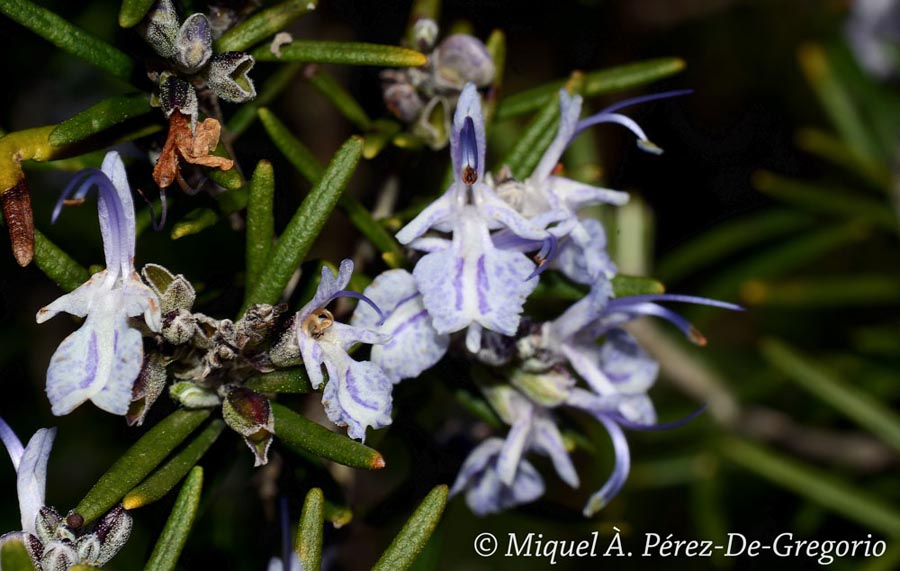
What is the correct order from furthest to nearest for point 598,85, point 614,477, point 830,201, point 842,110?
point 842,110 < point 830,201 < point 598,85 < point 614,477

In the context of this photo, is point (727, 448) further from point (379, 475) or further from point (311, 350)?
point (311, 350)

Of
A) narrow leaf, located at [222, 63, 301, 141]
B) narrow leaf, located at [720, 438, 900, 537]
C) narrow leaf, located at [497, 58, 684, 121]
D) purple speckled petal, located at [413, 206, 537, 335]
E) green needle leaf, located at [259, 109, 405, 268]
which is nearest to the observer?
purple speckled petal, located at [413, 206, 537, 335]

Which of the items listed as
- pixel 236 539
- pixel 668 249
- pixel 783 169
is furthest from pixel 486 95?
pixel 783 169

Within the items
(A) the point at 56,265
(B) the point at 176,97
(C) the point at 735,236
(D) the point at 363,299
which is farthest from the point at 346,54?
(C) the point at 735,236

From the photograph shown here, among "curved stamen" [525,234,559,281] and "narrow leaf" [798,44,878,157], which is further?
"narrow leaf" [798,44,878,157]

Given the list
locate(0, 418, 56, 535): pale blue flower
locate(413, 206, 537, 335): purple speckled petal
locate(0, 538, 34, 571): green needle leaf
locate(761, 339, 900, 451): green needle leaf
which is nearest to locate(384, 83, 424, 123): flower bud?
locate(413, 206, 537, 335): purple speckled petal

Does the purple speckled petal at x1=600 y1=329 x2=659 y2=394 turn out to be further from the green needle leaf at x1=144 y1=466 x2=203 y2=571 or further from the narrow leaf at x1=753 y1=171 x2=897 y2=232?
the narrow leaf at x1=753 y1=171 x2=897 y2=232

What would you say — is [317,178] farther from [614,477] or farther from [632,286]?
[614,477]

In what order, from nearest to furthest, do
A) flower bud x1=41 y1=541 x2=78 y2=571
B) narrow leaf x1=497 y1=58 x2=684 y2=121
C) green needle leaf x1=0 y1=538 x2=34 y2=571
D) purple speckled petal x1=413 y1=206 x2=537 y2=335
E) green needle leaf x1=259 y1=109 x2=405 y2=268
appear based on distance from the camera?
green needle leaf x1=0 y1=538 x2=34 y2=571, flower bud x1=41 y1=541 x2=78 y2=571, purple speckled petal x1=413 y1=206 x2=537 y2=335, green needle leaf x1=259 y1=109 x2=405 y2=268, narrow leaf x1=497 y1=58 x2=684 y2=121
